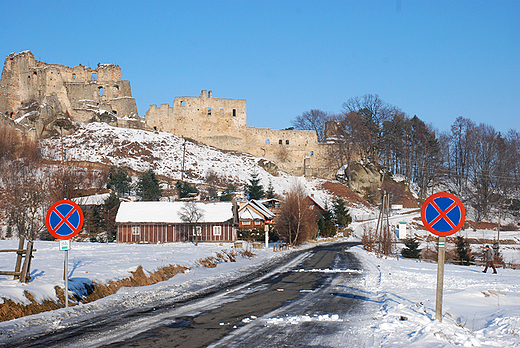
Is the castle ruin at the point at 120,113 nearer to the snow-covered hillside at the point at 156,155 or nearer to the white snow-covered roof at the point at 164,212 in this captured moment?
the snow-covered hillside at the point at 156,155

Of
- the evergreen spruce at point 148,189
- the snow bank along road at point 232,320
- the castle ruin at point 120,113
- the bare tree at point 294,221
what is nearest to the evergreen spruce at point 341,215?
the bare tree at point 294,221

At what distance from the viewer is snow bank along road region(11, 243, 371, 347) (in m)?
7.39

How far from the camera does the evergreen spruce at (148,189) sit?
5556 centimetres

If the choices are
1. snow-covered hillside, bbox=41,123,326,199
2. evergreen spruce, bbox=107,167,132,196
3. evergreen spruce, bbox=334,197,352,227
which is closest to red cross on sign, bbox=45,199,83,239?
evergreen spruce, bbox=107,167,132,196

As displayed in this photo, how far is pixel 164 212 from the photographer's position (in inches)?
1815

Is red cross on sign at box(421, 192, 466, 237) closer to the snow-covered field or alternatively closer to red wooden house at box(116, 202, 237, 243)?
the snow-covered field

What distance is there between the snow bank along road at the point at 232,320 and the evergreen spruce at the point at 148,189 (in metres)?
42.8

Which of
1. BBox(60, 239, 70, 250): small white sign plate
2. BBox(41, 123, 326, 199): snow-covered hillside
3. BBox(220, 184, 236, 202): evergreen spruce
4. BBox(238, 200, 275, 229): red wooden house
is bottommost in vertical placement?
BBox(238, 200, 275, 229): red wooden house

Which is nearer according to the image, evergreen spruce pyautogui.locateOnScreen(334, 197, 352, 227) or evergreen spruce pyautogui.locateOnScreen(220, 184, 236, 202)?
evergreen spruce pyautogui.locateOnScreen(220, 184, 236, 202)

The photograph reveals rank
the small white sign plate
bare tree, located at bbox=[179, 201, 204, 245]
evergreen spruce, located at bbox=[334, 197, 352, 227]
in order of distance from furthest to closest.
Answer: evergreen spruce, located at bbox=[334, 197, 352, 227], bare tree, located at bbox=[179, 201, 204, 245], the small white sign plate

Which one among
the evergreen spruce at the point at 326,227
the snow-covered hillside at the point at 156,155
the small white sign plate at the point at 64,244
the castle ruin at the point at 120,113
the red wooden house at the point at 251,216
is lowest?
the evergreen spruce at the point at 326,227

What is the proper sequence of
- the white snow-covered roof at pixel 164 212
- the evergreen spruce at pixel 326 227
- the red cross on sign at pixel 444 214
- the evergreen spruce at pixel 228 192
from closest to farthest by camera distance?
the red cross on sign at pixel 444 214 < the white snow-covered roof at pixel 164 212 < the evergreen spruce at pixel 326 227 < the evergreen spruce at pixel 228 192

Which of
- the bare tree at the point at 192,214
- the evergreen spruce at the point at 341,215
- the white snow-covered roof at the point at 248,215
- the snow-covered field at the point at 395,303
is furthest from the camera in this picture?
the evergreen spruce at the point at 341,215

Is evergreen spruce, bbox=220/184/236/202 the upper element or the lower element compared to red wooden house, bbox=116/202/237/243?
upper
